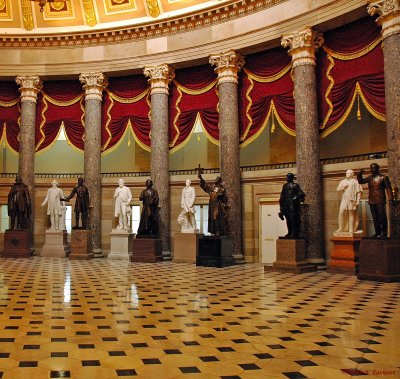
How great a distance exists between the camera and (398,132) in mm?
11320

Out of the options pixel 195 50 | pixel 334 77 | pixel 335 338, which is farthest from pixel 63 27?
pixel 335 338

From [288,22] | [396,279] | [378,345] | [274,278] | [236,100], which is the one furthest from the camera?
[236,100]

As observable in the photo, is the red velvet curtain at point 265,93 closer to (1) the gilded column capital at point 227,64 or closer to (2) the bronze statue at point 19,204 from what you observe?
(1) the gilded column capital at point 227,64

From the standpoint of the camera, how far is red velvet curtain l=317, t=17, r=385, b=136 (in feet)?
43.2

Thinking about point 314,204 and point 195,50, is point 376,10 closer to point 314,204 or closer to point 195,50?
point 314,204

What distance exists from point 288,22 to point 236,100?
2911 mm

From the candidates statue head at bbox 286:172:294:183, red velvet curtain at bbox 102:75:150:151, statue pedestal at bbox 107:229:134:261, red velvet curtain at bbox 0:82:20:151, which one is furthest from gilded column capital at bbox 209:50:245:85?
red velvet curtain at bbox 0:82:20:151

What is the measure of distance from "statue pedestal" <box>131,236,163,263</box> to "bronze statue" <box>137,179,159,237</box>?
0.27 meters

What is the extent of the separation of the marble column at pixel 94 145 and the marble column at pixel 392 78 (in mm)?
10252

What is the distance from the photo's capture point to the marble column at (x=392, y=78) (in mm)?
11352

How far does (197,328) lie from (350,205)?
7396mm

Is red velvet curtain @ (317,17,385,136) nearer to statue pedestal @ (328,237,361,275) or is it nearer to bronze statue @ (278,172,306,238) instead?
bronze statue @ (278,172,306,238)

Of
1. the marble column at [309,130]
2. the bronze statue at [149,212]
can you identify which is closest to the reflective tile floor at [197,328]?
the marble column at [309,130]

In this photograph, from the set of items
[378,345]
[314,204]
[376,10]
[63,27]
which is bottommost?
[378,345]
